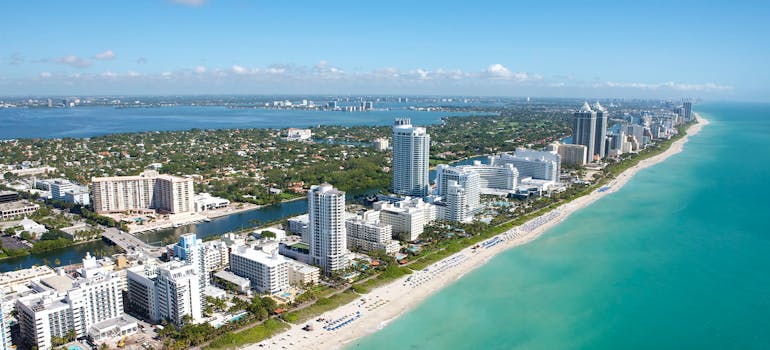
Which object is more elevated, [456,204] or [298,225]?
[456,204]

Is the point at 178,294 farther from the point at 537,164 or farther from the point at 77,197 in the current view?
the point at 537,164

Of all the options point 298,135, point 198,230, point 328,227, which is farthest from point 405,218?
point 298,135

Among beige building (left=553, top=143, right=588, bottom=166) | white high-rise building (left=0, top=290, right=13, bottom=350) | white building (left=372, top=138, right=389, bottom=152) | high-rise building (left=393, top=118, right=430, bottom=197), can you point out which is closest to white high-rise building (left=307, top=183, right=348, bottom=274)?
white high-rise building (left=0, top=290, right=13, bottom=350)

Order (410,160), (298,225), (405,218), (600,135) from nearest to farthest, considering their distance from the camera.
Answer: (405,218)
(298,225)
(410,160)
(600,135)

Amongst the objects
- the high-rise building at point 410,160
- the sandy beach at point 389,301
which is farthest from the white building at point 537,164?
the sandy beach at point 389,301

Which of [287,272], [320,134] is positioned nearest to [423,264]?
[287,272]

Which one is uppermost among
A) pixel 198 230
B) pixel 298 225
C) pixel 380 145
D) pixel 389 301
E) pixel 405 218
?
pixel 380 145

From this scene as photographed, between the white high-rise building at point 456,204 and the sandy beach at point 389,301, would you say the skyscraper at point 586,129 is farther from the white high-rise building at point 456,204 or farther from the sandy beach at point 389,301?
the white high-rise building at point 456,204
